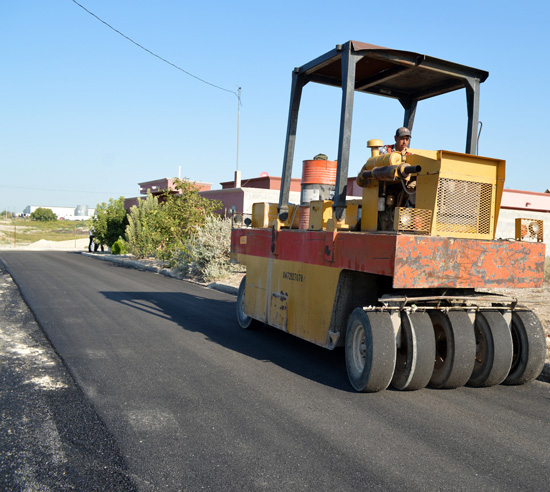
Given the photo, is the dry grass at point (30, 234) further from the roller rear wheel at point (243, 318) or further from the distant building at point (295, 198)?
the roller rear wheel at point (243, 318)

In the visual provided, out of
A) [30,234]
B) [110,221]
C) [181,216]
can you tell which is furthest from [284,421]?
[30,234]

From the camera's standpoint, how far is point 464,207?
6.03 meters

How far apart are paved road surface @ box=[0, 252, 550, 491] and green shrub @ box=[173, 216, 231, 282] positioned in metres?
9.94

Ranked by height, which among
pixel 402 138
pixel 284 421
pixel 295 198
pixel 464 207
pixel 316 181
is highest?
pixel 295 198

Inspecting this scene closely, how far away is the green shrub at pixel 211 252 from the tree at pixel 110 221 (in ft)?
53.2

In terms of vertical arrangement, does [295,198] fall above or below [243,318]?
above

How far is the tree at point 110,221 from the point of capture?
35.2 m

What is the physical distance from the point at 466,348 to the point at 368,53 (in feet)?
11.5

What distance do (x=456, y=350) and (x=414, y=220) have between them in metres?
1.38

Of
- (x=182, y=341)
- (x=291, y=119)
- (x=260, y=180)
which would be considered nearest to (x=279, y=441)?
(x=182, y=341)

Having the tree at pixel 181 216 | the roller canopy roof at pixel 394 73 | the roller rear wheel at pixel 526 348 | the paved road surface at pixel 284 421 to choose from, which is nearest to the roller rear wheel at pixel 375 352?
the paved road surface at pixel 284 421

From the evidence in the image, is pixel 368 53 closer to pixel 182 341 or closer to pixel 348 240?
pixel 348 240

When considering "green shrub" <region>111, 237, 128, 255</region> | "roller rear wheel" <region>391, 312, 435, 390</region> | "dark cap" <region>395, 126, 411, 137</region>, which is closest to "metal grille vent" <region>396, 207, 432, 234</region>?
"roller rear wheel" <region>391, 312, 435, 390</region>

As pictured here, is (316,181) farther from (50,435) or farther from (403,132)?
(50,435)
